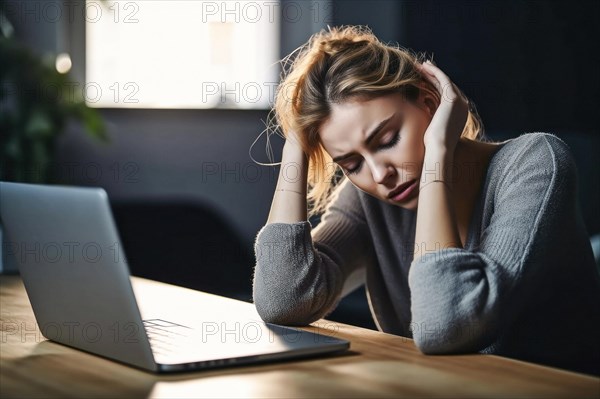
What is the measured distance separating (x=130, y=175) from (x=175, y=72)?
0.52 metres

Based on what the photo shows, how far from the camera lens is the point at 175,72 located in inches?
150

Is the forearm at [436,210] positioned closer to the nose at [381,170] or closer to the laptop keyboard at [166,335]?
the nose at [381,170]

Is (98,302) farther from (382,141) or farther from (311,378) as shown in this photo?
(382,141)

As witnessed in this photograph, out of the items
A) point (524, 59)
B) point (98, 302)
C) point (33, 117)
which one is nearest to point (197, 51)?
point (33, 117)

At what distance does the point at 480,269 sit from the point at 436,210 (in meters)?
0.14

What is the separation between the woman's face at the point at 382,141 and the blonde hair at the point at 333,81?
0.02 m

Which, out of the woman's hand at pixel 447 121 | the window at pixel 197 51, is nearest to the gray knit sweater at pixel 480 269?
the woman's hand at pixel 447 121

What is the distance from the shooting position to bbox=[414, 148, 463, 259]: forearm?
4.05ft

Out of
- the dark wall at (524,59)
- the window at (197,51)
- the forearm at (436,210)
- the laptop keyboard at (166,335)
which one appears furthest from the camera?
the window at (197,51)

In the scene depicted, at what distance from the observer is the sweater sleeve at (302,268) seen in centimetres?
134

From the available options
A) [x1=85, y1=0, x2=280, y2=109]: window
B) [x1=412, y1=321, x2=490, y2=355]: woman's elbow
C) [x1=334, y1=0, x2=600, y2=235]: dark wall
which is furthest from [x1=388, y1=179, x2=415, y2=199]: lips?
[x1=85, y1=0, x2=280, y2=109]: window

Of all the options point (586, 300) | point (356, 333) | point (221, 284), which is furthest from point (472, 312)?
point (221, 284)

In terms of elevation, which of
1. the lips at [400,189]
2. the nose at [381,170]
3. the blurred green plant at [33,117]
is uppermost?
the nose at [381,170]

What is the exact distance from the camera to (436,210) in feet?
4.15
